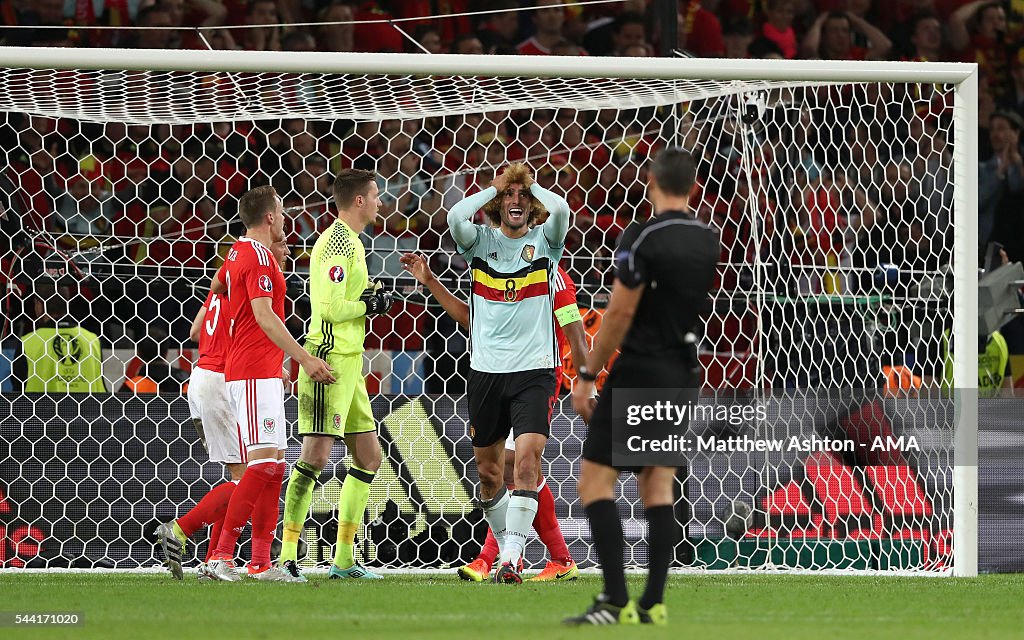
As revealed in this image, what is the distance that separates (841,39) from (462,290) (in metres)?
5.88

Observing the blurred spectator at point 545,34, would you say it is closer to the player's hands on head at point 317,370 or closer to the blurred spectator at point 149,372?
the blurred spectator at point 149,372

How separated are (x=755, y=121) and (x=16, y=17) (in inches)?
261

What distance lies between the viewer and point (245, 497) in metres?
6.59

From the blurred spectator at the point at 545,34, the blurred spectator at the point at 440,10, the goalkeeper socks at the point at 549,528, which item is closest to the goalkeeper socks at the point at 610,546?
Answer: the goalkeeper socks at the point at 549,528

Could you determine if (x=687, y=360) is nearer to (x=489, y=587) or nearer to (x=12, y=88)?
(x=489, y=587)

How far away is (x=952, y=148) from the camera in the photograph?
827cm

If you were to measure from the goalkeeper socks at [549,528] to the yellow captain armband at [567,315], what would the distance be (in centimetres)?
82

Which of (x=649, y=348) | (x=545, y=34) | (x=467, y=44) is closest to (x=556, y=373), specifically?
(x=649, y=348)

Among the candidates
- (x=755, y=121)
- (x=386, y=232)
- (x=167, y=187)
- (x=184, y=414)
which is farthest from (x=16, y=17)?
(x=755, y=121)

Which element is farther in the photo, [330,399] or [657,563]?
[330,399]

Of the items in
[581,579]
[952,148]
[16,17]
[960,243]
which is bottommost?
[581,579]

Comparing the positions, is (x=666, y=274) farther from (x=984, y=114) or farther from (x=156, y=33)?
(x=984, y=114)

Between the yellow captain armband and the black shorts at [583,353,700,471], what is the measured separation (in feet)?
6.90

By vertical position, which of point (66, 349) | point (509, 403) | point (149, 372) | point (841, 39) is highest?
point (841, 39)
